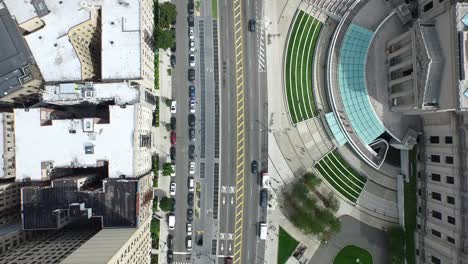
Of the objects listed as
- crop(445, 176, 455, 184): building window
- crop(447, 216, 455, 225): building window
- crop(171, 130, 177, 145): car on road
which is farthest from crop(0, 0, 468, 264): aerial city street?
crop(447, 216, 455, 225): building window

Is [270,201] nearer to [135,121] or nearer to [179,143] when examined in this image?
[179,143]

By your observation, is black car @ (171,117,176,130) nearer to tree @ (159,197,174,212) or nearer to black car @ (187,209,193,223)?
tree @ (159,197,174,212)

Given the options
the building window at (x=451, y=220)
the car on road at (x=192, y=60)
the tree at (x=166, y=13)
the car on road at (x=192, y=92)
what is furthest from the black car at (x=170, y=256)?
the building window at (x=451, y=220)

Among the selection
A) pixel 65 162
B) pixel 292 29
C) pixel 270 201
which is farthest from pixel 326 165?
pixel 65 162

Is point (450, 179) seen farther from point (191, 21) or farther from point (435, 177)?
point (191, 21)

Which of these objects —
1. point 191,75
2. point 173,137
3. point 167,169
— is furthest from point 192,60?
point 167,169
